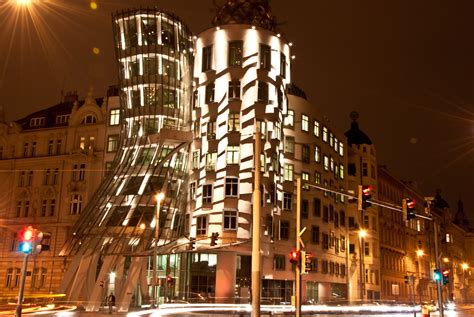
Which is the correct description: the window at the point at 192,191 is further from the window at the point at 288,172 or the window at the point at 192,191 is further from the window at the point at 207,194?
the window at the point at 288,172

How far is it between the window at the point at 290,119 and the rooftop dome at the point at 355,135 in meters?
23.8

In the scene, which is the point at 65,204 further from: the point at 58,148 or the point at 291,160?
the point at 291,160

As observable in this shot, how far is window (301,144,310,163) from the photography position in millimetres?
61578

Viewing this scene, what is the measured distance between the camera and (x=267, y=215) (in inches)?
2060

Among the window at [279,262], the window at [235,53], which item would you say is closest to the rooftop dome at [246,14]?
the window at [235,53]

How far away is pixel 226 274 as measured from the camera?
50.8m

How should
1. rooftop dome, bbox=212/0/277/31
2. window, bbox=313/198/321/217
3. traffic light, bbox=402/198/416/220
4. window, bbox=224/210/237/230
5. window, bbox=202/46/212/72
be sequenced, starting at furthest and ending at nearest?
1. window, bbox=313/198/321/217
2. rooftop dome, bbox=212/0/277/31
3. window, bbox=202/46/212/72
4. window, bbox=224/210/237/230
5. traffic light, bbox=402/198/416/220

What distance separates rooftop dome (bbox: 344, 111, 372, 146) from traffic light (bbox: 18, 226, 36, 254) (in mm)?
68818

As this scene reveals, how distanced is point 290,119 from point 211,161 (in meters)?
11.9

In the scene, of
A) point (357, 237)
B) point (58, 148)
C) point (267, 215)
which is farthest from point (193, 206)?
point (357, 237)

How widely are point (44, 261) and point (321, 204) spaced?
31.3m

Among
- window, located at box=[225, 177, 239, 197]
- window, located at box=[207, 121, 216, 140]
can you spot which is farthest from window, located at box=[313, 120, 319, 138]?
window, located at box=[225, 177, 239, 197]

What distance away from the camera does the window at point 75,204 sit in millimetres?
63812

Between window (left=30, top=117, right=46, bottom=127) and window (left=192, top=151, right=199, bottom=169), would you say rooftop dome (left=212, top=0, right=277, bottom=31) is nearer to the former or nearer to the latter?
window (left=192, top=151, right=199, bottom=169)
